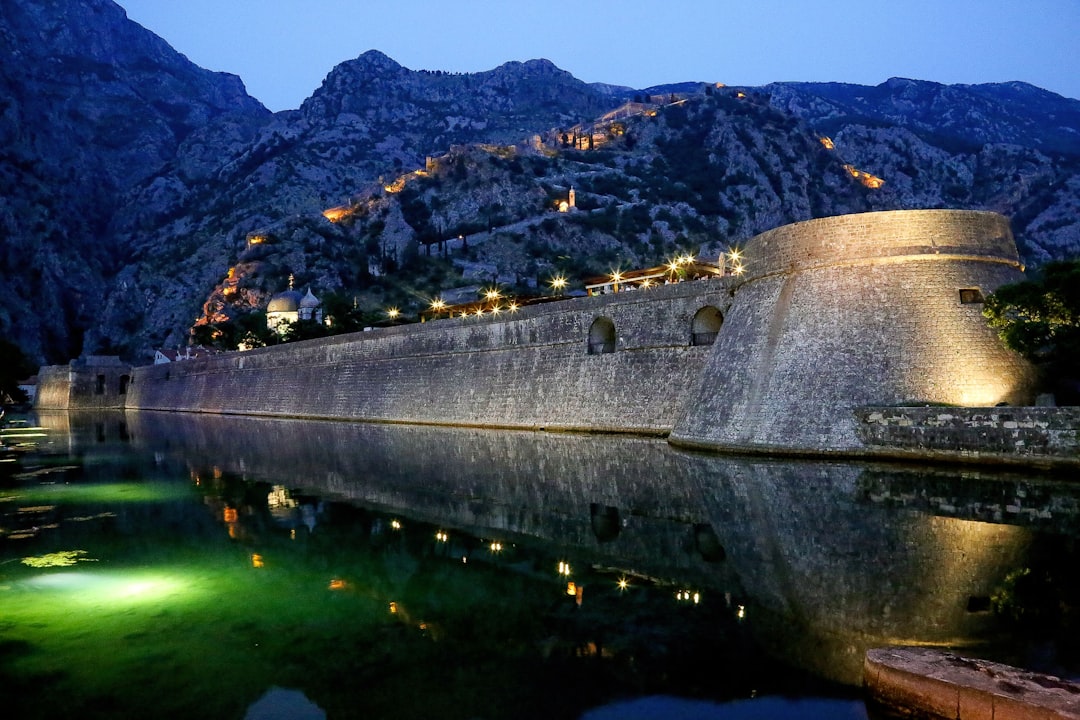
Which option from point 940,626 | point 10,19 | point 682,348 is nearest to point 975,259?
point 682,348

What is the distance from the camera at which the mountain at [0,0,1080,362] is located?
97.8 metres

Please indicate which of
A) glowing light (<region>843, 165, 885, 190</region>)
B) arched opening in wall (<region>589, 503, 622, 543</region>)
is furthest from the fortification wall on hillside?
glowing light (<region>843, 165, 885, 190</region>)

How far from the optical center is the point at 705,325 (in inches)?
1022

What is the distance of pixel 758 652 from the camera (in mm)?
6148

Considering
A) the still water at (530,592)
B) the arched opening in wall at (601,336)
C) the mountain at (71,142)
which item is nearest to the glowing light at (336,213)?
the mountain at (71,142)

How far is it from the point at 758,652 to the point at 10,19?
598 ft

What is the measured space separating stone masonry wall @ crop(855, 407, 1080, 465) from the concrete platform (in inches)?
498

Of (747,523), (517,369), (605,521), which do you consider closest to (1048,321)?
(747,523)

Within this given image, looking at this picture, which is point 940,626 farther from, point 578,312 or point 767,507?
point 578,312

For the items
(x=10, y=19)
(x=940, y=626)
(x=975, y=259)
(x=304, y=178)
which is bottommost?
(x=940, y=626)

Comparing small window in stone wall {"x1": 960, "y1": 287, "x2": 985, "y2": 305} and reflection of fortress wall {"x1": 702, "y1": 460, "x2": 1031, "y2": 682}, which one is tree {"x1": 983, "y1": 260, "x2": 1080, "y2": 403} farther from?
reflection of fortress wall {"x1": 702, "y1": 460, "x2": 1031, "y2": 682}

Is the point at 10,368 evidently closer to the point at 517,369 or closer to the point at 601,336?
the point at 517,369

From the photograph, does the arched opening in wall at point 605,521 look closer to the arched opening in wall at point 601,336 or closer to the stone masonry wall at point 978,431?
the stone masonry wall at point 978,431

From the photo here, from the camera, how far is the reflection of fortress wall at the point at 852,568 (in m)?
6.35
